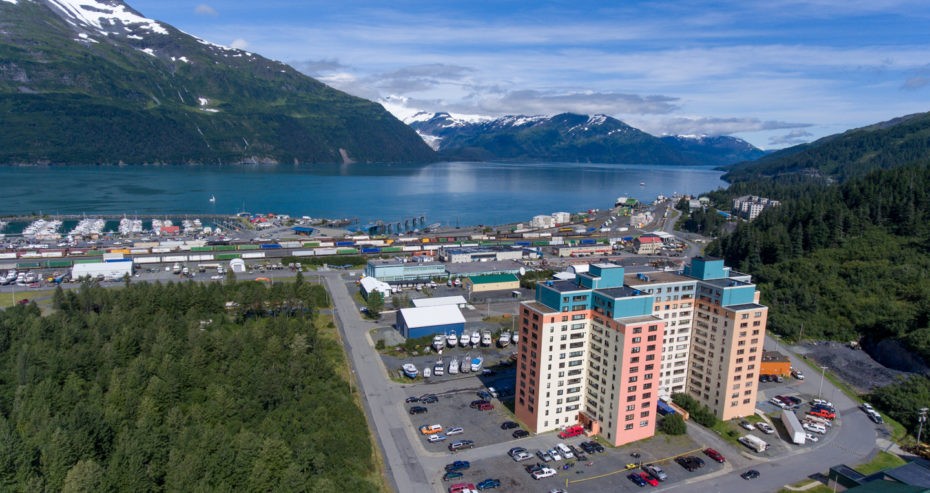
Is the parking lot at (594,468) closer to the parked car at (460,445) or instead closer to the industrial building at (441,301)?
the parked car at (460,445)

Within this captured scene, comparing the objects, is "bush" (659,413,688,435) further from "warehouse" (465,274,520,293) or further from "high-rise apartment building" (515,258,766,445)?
"warehouse" (465,274,520,293)

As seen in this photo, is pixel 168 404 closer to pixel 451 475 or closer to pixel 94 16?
pixel 451 475

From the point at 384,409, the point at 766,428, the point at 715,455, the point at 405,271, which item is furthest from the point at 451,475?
the point at 405,271

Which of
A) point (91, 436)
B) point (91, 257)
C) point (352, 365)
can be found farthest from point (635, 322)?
point (91, 257)

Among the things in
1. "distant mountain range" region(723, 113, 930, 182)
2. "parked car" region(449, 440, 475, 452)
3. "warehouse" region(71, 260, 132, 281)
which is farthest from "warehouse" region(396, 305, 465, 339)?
"distant mountain range" region(723, 113, 930, 182)

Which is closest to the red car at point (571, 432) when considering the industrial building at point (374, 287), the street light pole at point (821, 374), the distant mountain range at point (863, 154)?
the street light pole at point (821, 374)

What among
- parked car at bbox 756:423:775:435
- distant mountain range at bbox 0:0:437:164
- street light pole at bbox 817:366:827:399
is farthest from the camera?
distant mountain range at bbox 0:0:437:164
